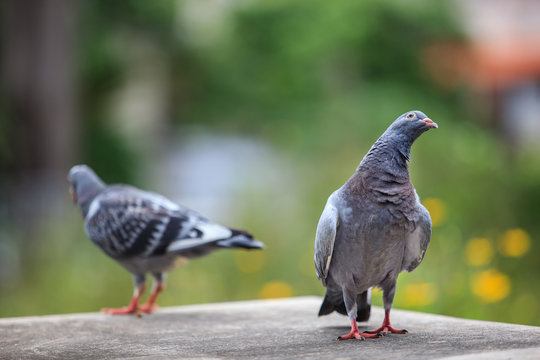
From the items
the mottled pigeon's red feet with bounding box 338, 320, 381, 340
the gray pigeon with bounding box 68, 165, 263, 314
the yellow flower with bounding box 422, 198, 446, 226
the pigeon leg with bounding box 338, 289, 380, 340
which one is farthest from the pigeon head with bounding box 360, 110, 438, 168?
the yellow flower with bounding box 422, 198, 446, 226

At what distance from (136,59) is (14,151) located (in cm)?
657

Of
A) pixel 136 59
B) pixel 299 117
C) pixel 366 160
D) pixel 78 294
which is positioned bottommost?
pixel 78 294

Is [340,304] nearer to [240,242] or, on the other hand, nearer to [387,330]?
[387,330]

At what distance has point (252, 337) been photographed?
372cm

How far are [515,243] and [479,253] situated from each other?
1.23ft

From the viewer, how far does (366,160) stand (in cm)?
350

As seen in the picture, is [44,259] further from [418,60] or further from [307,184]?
[418,60]

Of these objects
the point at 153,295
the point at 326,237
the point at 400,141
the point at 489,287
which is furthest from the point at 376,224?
the point at 489,287

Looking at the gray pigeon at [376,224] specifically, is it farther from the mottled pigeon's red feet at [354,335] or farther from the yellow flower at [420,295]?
the yellow flower at [420,295]

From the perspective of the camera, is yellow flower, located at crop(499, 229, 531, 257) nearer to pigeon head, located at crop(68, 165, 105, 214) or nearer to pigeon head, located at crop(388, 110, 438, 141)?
pigeon head, located at crop(388, 110, 438, 141)

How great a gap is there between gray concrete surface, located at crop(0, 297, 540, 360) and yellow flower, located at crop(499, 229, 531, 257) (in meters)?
1.44

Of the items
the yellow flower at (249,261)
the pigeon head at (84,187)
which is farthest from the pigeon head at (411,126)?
the yellow flower at (249,261)

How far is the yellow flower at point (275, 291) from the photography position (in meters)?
6.40

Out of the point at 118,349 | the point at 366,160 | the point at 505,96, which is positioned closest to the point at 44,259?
the point at 118,349
